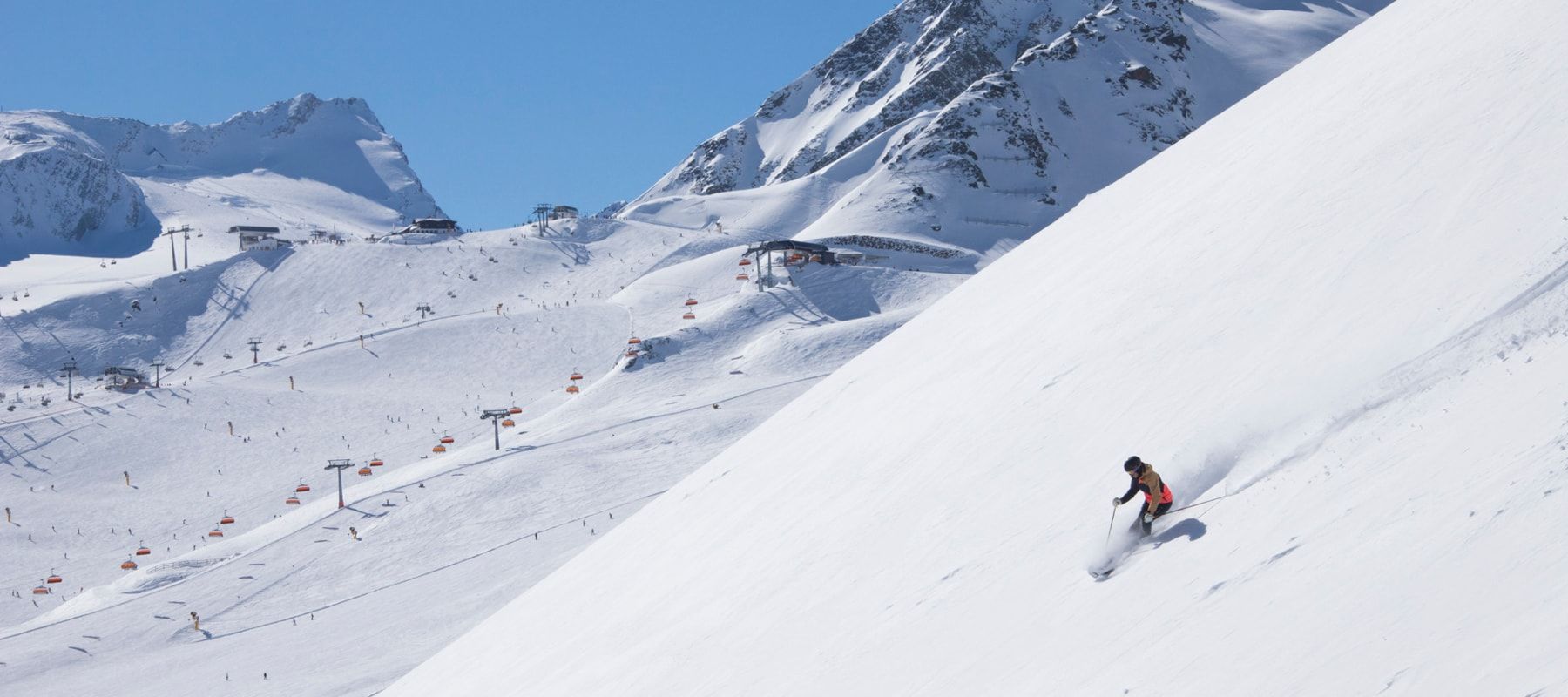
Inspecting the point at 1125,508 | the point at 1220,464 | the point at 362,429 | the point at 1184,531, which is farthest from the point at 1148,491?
the point at 362,429

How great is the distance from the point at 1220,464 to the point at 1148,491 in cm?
96

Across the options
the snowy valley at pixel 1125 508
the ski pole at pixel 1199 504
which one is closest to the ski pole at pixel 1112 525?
the ski pole at pixel 1199 504

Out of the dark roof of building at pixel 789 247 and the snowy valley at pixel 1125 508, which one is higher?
the dark roof of building at pixel 789 247

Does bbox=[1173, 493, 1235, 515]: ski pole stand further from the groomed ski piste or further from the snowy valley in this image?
the groomed ski piste

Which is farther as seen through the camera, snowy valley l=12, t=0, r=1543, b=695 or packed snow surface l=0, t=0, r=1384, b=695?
packed snow surface l=0, t=0, r=1384, b=695

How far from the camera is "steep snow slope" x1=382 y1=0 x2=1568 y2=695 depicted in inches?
402

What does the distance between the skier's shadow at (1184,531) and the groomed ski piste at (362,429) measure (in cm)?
1180

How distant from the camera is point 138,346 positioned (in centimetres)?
11681

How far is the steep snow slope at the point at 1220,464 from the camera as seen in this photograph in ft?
33.5

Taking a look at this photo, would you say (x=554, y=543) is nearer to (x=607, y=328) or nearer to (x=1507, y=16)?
(x=1507, y=16)

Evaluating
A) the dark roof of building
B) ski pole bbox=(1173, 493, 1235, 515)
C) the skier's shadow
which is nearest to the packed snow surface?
the skier's shadow

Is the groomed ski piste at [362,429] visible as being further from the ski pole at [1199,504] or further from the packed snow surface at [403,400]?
the ski pole at [1199,504]

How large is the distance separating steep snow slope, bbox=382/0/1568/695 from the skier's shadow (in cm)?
4

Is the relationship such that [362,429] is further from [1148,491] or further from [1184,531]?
[1184,531]
